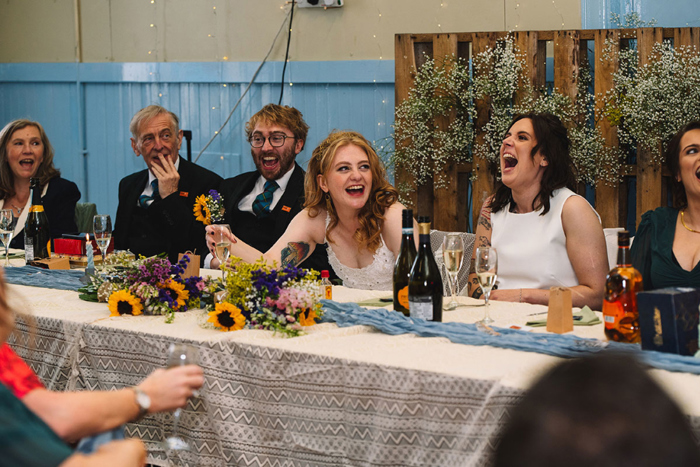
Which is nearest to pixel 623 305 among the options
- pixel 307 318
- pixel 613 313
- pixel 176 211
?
pixel 613 313

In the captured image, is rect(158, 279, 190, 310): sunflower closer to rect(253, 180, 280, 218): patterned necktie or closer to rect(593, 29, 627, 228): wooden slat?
rect(253, 180, 280, 218): patterned necktie

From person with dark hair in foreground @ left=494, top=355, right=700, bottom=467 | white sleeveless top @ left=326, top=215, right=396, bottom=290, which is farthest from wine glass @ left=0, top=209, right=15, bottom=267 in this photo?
person with dark hair in foreground @ left=494, top=355, right=700, bottom=467

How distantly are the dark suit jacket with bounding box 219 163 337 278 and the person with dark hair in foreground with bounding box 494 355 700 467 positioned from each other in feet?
9.77

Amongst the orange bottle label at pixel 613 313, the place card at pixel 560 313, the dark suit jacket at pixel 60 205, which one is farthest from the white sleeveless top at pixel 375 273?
the dark suit jacket at pixel 60 205

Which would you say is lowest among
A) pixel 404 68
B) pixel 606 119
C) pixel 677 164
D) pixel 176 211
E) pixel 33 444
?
pixel 33 444

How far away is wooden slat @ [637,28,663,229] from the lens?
161 inches

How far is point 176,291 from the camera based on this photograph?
6.98 ft

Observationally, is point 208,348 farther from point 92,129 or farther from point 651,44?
point 92,129

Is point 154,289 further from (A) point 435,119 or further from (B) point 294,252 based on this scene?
(A) point 435,119

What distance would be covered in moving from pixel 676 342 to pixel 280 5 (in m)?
4.40

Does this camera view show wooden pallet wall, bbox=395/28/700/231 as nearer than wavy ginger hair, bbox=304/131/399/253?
No

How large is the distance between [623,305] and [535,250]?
3.65 feet

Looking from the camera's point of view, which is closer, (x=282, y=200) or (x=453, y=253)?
(x=453, y=253)

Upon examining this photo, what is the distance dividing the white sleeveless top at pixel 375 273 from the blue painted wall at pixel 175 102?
2.24 m
